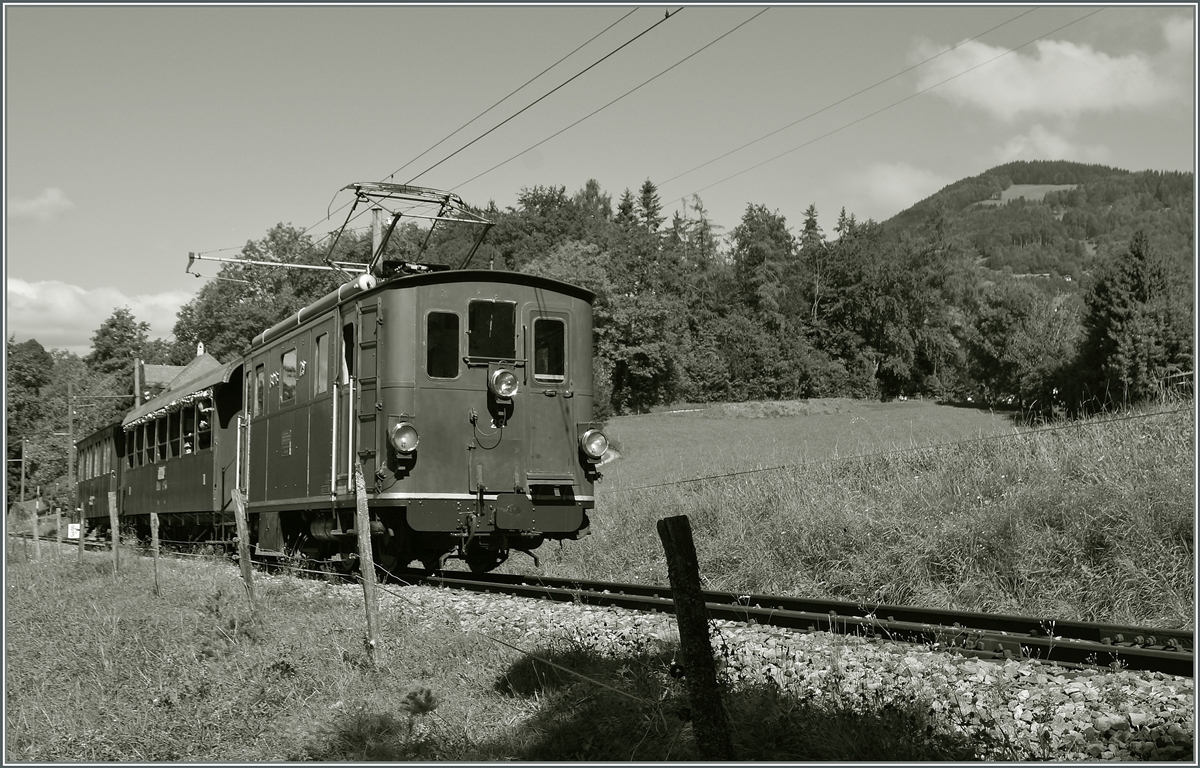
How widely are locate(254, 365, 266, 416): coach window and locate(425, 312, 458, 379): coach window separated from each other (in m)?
4.65

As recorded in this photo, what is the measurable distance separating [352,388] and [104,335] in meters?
102

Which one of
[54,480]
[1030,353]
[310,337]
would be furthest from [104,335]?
[310,337]

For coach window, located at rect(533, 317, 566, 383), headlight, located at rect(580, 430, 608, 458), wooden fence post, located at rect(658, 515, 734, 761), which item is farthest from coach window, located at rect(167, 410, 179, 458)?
wooden fence post, located at rect(658, 515, 734, 761)

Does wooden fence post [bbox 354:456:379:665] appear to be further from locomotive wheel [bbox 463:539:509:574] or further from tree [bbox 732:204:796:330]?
tree [bbox 732:204:796:330]

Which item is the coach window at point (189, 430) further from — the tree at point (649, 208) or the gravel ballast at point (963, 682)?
the tree at point (649, 208)

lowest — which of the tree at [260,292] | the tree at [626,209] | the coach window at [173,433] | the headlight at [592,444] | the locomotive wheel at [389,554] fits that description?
the locomotive wheel at [389,554]

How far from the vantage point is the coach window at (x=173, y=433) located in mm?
19656

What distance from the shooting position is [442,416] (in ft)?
36.6

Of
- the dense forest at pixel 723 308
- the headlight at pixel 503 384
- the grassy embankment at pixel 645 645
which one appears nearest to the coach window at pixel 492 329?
the headlight at pixel 503 384

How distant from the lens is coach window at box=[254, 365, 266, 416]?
14.8m

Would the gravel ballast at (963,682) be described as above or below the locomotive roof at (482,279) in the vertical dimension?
below

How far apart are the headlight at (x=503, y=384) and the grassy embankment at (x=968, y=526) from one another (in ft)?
11.1

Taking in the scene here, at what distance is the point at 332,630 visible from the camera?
8.25 m

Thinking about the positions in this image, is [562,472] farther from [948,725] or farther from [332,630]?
[948,725]
